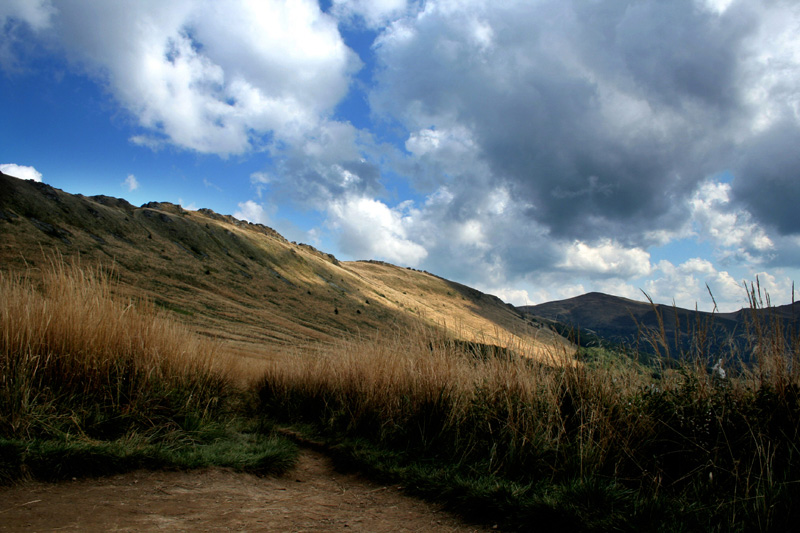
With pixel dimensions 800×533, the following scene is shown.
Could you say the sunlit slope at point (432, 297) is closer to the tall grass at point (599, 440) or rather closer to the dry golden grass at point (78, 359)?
the tall grass at point (599, 440)

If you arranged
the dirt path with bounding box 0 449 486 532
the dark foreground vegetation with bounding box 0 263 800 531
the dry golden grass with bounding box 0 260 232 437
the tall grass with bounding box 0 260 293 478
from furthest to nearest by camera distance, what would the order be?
the dry golden grass with bounding box 0 260 232 437
the tall grass with bounding box 0 260 293 478
the dark foreground vegetation with bounding box 0 263 800 531
the dirt path with bounding box 0 449 486 532

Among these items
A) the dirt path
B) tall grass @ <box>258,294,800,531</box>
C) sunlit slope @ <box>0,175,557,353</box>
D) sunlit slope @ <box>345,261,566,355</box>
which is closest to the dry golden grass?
the dirt path

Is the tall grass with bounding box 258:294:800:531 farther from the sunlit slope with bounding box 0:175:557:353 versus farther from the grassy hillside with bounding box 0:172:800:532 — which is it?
the sunlit slope with bounding box 0:175:557:353

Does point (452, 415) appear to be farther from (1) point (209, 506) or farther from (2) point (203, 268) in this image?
(2) point (203, 268)

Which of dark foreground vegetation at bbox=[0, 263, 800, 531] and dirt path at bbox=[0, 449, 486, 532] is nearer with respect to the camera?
dirt path at bbox=[0, 449, 486, 532]

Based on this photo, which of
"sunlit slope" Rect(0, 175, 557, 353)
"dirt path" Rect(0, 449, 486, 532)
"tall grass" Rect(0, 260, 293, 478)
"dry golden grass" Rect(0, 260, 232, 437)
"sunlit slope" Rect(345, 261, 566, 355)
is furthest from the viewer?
"sunlit slope" Rect(345, 261, 566, 355)

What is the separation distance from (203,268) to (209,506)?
5523 centimetres

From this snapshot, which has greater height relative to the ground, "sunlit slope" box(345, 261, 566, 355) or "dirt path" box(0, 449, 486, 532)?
"sunlit slope" box(345, 261, 566, 355)

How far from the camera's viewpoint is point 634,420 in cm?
429

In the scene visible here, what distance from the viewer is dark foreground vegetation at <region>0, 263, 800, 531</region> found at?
3.38 meters

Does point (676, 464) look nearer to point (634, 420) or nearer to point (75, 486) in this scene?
point (634, 420)

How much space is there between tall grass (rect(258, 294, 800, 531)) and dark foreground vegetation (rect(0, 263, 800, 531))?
18 mm

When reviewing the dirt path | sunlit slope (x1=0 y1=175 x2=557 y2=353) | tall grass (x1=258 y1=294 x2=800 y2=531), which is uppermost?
sunlit slope (x1=0 y1=175 x2=557 y2=353)

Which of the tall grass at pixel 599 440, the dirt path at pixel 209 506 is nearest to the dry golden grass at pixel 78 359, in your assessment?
the dirt path at pixel 209 506
